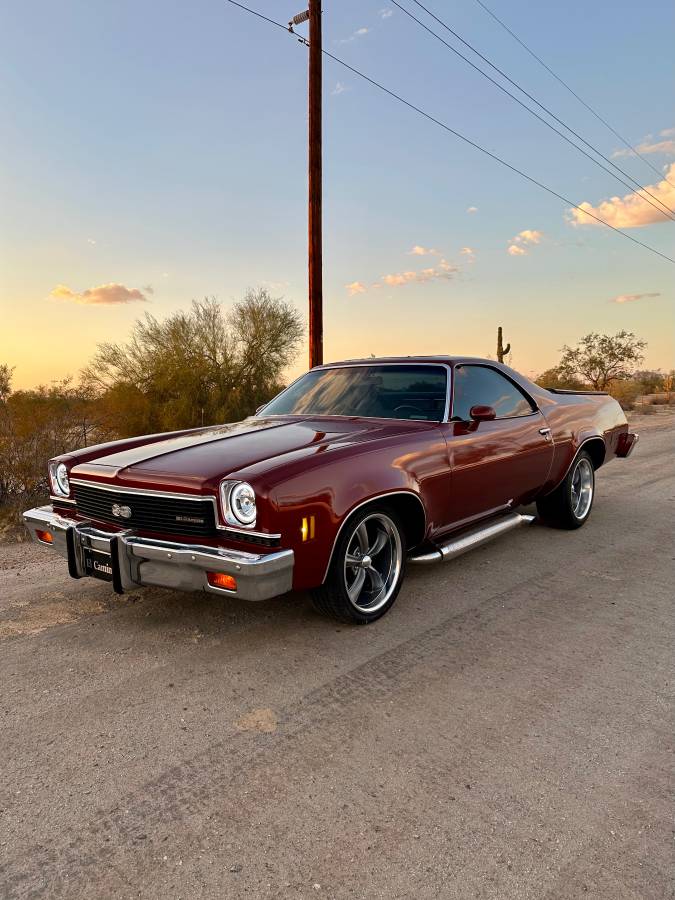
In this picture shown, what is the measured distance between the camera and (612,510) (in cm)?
645

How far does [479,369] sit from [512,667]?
8.20 ft

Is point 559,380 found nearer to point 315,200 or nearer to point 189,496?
point 315,200

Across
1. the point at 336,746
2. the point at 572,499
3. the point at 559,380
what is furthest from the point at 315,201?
the point at 559,380

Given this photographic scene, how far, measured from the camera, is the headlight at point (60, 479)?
3.83 meters

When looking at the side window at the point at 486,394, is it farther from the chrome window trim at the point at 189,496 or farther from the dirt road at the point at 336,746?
the chrome window trim at the point at 189,496

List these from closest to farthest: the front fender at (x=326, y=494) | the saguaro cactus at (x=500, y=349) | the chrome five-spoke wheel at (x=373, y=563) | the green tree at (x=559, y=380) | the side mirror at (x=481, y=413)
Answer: the front fender at (x=326, y=494)
the chrome five-spoke wheel at (x=373, y=563)
the side mirror at (x=481, y=413)
the saguaro cactus at (x=500, y=349)
the green tree at (x=559, y=380)

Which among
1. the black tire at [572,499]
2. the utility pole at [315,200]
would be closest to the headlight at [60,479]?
the black tire at [572,499]

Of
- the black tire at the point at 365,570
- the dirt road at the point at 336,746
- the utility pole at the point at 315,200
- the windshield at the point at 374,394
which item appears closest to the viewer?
the dirt road at the point at 336,746

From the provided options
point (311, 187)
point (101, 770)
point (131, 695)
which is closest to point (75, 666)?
point (131, 695)

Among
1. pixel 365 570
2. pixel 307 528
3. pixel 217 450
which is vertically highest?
pixel 217 450

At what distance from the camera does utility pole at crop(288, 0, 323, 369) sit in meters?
10.0

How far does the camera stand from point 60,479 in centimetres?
386

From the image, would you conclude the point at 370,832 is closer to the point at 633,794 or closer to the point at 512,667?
the point at 633,794

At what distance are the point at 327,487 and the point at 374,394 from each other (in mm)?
1542
